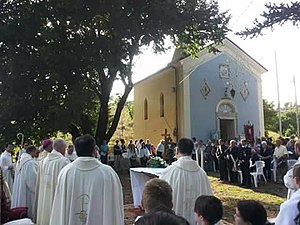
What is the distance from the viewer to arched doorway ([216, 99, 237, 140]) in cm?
2712

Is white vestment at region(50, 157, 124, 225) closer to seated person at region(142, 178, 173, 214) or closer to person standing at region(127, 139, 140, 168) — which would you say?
seated person at region(142, 178, 173, 214)

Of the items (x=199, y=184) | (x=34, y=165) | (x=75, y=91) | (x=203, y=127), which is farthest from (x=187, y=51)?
(x=199, y=184)

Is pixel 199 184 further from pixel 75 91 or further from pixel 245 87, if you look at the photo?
pixel 245 87

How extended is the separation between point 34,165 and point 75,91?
381 inches

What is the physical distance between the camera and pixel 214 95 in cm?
2717

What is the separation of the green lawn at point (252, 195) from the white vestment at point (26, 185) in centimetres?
452

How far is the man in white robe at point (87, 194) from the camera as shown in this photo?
4871 mm

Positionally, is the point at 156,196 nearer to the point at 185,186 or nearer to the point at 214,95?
the point at 185,186

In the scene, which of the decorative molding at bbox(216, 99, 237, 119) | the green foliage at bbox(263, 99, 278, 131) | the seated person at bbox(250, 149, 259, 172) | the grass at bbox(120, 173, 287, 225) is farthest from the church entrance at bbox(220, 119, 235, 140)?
the seated person at bbox(250, 149, 259, 172)

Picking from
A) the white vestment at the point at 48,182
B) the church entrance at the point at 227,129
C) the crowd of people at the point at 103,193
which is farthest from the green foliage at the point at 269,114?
the white vestment at the point at 48,182

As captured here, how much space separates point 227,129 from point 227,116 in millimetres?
1059

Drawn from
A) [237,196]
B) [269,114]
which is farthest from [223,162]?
[269,114]

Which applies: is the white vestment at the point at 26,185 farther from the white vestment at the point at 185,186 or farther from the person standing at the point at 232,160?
the person standing at the point at 232,160

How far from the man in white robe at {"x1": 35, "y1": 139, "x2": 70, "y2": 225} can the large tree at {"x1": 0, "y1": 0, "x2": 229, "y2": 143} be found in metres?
9.95
